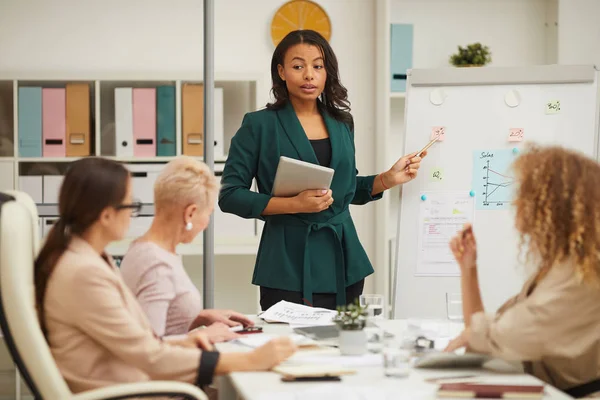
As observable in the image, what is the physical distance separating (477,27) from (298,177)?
255 cm

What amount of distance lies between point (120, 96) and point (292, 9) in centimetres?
112

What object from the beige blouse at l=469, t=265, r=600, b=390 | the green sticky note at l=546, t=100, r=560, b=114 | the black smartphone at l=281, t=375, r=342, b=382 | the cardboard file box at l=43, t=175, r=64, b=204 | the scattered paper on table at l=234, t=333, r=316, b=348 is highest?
the green sticky note at l=546, t=100, r=560, b=114

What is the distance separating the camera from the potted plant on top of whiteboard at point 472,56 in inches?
173

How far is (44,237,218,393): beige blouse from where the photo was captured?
5.22 ft

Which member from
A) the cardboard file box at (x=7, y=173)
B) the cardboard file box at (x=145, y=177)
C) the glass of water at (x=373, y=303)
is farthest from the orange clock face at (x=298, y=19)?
the glass of water at (x=373, y=303)

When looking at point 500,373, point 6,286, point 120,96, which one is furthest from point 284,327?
point 120,96

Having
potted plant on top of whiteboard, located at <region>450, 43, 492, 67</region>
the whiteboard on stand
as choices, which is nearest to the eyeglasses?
the whiteboard on stand

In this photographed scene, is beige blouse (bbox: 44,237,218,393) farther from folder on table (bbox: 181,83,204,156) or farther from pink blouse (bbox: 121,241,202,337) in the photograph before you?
folder on table (bbox: 181,83,204,156)

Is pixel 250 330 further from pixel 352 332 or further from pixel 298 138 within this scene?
pixel 298 138

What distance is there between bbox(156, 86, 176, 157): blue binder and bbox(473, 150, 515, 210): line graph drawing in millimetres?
1734

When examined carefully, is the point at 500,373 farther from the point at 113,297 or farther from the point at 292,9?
the point at 292,9

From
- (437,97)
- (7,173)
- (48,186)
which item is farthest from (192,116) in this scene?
(437,97)

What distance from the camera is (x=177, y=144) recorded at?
4.25m

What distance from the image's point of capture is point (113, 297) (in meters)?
1.60
